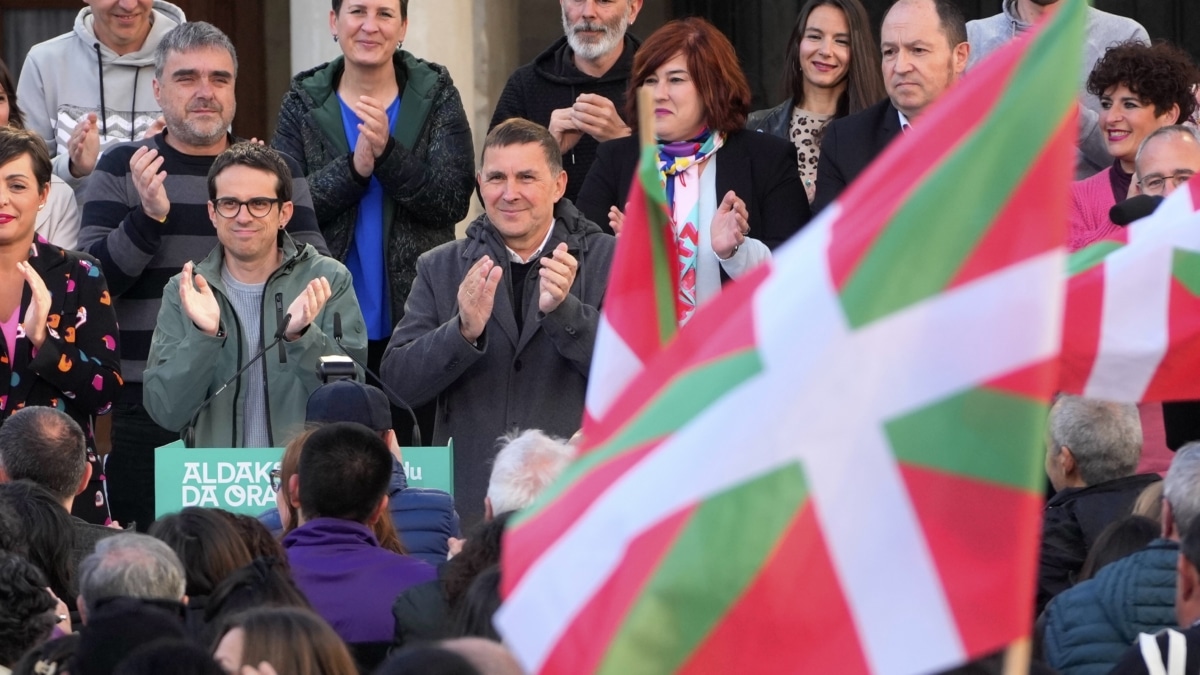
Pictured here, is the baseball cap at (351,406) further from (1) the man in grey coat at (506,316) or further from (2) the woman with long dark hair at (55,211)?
(2) the woman with long dark hair at (55,211)

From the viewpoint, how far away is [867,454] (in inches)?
113

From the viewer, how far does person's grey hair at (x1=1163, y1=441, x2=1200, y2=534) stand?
15.3 ft

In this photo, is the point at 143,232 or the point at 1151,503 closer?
the point at 1151,503

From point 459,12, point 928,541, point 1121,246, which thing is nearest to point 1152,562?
point 1121,246

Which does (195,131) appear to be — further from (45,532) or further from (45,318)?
Answer: (45,532)

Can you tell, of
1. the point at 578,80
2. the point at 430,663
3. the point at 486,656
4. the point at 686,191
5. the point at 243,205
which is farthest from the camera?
the point at 578,80

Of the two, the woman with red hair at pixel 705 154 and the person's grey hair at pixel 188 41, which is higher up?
the person's grey hair at pixel 188 41

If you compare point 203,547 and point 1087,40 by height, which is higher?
point 1087,40

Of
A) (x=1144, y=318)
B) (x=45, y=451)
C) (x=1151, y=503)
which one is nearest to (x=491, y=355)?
(x=45, y=451)

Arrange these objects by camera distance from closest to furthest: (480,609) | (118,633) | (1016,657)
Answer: (1016,657)
(118,633)
(480,609)

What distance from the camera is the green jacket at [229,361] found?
6.71m

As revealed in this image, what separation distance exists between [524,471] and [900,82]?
2892mm

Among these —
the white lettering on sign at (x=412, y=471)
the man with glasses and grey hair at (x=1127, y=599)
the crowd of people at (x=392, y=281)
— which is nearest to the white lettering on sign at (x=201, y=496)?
the crowd of people at (x=392, y=281)

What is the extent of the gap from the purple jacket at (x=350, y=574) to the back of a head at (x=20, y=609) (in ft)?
1.94
